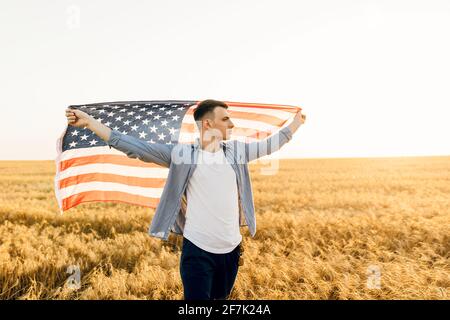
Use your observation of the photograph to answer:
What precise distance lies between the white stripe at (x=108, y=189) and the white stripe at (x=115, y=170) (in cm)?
17

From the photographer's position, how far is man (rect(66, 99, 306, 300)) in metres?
3.43

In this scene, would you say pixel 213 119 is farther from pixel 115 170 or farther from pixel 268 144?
pixel 115 170

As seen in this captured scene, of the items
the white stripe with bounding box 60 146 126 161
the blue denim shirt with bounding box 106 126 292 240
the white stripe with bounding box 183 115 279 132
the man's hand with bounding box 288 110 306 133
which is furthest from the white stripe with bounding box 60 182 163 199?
the man's hand with bounding box 288 110 306 133

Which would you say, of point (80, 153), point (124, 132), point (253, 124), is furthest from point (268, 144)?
point (80, 153)

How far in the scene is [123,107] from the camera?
5949 mm

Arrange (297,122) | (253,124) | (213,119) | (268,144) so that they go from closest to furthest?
1. (213,119)
2. (268,144)
3. (297,122)
4. (253,124)

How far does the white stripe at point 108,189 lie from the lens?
5.96m

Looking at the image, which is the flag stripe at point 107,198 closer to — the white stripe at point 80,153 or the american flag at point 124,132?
the american flag at point 124,132

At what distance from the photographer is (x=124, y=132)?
5.82 m

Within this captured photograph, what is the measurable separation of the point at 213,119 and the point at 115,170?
2952 millimetres

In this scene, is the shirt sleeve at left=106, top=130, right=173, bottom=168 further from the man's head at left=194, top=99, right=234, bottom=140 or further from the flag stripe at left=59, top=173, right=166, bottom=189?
the flag stripe at left=59, top=173, right=166, bottom=189
